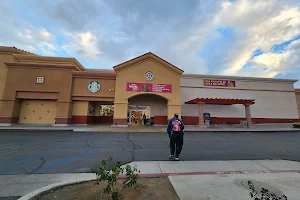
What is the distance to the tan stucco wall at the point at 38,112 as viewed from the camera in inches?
760

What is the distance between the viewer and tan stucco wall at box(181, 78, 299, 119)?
2309cm

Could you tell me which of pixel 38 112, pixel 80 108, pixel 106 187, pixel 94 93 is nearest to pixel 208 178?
pixel 106 187

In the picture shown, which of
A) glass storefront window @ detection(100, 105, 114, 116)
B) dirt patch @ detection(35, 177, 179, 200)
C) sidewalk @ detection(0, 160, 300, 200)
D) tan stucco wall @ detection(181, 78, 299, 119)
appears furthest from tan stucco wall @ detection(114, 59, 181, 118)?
dirt patch @ detection(35, 177, 179, 200)

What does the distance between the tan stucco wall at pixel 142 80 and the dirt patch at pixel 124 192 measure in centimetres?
1535

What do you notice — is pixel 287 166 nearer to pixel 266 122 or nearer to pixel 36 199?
pixel 36 199

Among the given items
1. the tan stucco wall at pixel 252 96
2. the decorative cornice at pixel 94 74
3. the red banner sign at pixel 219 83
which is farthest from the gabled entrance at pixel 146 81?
the red banner sign at pixel 219 83

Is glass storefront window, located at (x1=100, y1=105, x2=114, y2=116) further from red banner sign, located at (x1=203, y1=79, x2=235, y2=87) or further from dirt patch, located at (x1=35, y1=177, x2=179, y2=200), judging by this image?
dirt patch, located at (x1=35, y1=177, x2=179, y2=200)

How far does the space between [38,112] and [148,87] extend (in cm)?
1542

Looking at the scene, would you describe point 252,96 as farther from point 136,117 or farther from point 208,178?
point 208,178

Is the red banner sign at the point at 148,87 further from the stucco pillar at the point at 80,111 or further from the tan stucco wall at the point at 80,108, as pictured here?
the stucco pillar at the point at 80,111

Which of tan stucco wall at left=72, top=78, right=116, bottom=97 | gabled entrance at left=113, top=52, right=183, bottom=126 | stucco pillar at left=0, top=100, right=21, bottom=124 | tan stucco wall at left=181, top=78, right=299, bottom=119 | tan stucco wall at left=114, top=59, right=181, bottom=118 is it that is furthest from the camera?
tan stucco wall at left=181, top=78, right=299, bottom=119

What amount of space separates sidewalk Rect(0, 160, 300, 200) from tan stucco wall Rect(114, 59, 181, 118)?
1392 centimetres

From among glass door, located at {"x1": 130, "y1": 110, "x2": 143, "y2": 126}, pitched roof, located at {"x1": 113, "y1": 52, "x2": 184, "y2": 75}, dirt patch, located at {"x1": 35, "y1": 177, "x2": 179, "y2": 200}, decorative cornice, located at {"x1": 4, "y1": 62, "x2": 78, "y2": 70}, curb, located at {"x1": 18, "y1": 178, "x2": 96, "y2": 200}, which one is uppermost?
pitched roof, located at {"x1": 113, "y1": 52, "x2": 184, "y2": 75}

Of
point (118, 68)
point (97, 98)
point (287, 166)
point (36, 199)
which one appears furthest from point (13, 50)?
point (287, 166)
